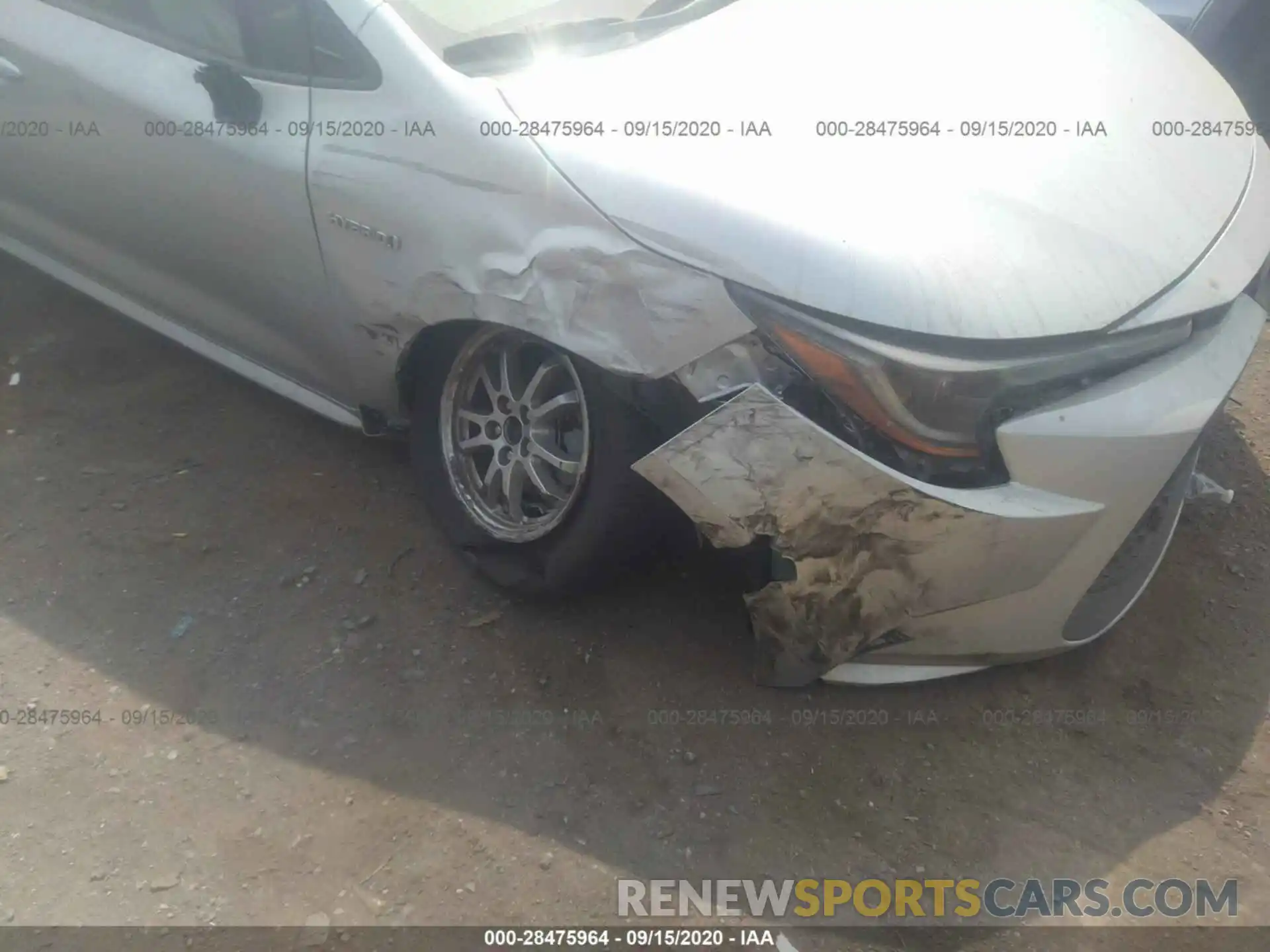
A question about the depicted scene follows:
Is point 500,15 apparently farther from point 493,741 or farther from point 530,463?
point 493,741

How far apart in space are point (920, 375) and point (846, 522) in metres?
0.32

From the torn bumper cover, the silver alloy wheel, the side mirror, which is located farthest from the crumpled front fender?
the side mirror

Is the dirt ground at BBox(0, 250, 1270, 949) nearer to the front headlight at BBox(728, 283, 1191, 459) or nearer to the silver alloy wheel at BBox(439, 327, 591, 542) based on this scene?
the silver alloy wheel at BBox(439, 327, 591, 542)

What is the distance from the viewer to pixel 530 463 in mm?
2516

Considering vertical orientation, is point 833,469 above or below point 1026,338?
below

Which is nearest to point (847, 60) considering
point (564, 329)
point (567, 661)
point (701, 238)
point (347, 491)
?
point (701, 238)

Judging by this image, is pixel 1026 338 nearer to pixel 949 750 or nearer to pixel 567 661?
pixel 949 750

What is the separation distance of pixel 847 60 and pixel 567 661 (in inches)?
62.5

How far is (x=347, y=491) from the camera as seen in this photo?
10.3 ft

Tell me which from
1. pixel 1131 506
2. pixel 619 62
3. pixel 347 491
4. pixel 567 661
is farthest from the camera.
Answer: pixel 347 491

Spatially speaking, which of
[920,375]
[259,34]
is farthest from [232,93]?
[920,375]

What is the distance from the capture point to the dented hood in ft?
6.40

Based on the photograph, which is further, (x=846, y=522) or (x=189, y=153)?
(x=189, y=153)

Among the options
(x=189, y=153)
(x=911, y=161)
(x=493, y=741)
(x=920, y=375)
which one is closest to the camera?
(x=920, y=375)
